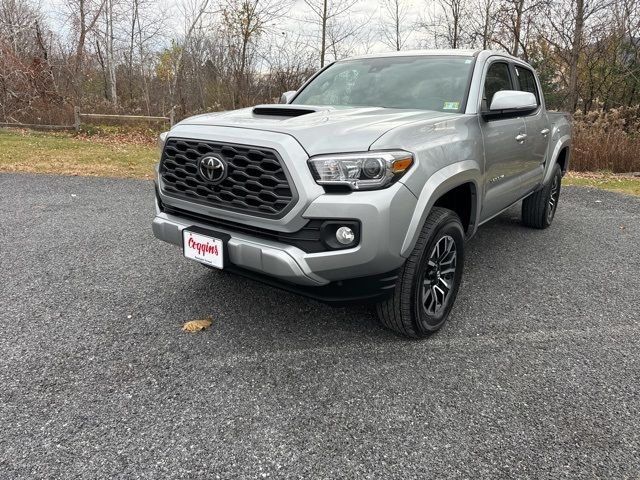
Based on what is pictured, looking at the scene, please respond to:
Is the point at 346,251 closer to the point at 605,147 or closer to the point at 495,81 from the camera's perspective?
the point at 495,81

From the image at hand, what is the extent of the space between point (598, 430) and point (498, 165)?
6.34 ft

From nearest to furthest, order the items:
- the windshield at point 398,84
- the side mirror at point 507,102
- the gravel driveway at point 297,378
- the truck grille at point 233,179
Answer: the gravel driveway at point 297,378, the truck grille at point 233,179, the side mirror at point 507,102, the windshield at point 398,84

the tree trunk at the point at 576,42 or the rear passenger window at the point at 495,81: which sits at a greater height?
the tree trunk at the point at 576,42

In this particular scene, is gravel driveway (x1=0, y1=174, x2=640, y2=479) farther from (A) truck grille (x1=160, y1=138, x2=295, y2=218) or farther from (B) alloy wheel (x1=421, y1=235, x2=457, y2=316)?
(A) truck grille (x1=160, y1=138, x2=295, y2=218)

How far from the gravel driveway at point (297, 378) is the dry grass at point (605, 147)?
7704 mm

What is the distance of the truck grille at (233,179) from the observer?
226 centimetres

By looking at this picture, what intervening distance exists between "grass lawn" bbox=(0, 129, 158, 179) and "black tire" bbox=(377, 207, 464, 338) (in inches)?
259

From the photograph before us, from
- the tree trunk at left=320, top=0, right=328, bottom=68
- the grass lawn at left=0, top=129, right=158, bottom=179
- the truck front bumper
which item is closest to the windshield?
the truck front bumper

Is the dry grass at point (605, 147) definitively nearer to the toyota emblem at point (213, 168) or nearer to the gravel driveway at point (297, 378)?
the gravel driveway at point (297, 378)

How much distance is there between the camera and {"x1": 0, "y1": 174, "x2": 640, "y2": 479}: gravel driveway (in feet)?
6.16

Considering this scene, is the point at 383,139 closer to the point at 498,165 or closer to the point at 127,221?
the point at 498,165

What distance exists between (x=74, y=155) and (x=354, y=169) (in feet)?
31.2

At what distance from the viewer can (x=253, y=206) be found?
2350mm

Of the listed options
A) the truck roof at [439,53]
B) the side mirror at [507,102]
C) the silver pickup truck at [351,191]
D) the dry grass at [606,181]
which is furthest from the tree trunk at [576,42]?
the silver pickup truck at [351,191]
